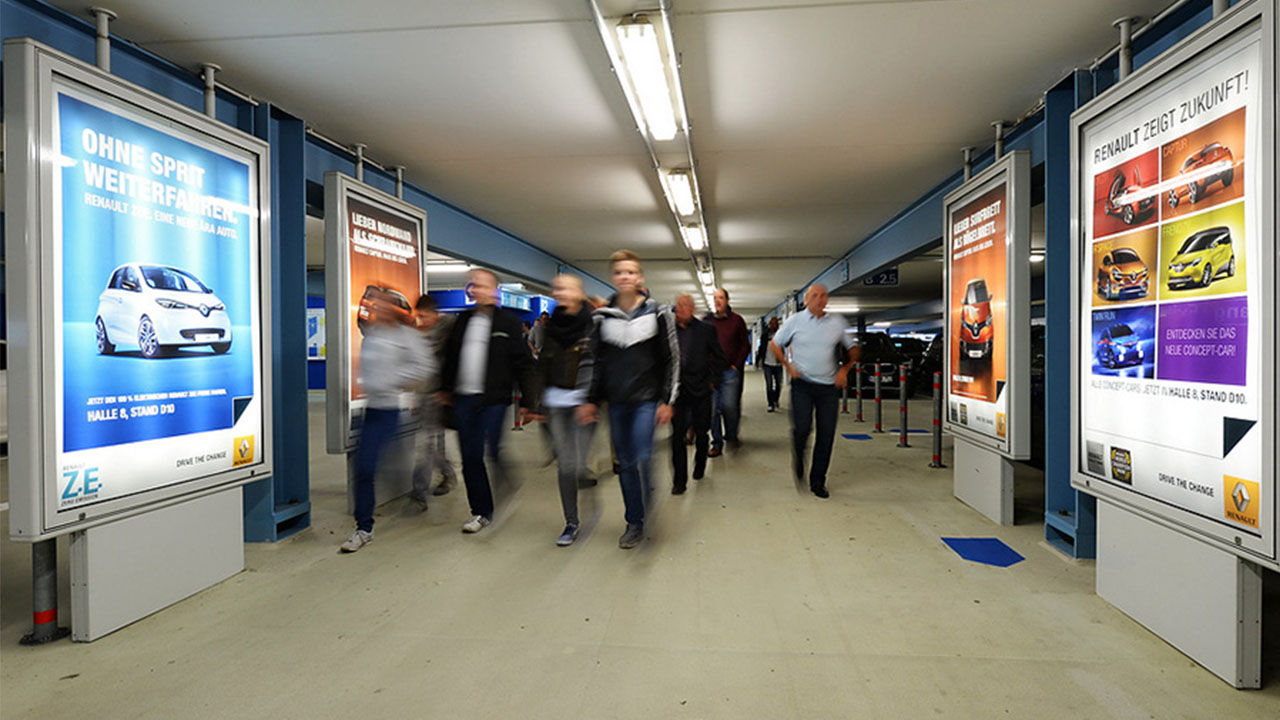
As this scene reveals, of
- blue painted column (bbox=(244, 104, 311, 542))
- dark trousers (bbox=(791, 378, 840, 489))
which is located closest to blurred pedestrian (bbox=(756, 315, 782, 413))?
dark trousers (bbox=(791, 378, 840, 489))

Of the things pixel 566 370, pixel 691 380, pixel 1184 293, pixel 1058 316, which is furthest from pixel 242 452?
pixel 1058 316

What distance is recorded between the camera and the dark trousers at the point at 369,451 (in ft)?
14.1

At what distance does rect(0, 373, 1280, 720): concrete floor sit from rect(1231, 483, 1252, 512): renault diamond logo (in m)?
0.74

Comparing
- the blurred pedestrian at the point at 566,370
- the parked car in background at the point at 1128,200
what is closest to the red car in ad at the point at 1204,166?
the parked car in background at the point at 1128,200

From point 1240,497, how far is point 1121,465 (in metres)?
0.73

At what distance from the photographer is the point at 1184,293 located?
284 cm

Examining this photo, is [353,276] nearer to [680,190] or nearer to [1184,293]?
[680,190]

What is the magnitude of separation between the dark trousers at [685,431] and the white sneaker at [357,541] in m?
2.59

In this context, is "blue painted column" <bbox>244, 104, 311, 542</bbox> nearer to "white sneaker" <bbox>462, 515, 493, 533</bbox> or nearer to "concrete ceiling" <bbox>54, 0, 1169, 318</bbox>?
"concrete ceiling" <bbox>54, 0, 1169, 318</bbox>

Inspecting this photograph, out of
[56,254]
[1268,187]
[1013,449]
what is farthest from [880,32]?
[56,254]

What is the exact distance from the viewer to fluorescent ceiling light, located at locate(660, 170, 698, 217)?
672cm

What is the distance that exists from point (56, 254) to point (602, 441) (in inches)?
270

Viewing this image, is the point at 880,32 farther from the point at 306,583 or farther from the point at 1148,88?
the point at 306,583

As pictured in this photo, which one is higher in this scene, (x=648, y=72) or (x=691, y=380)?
(x=648, y=72)
